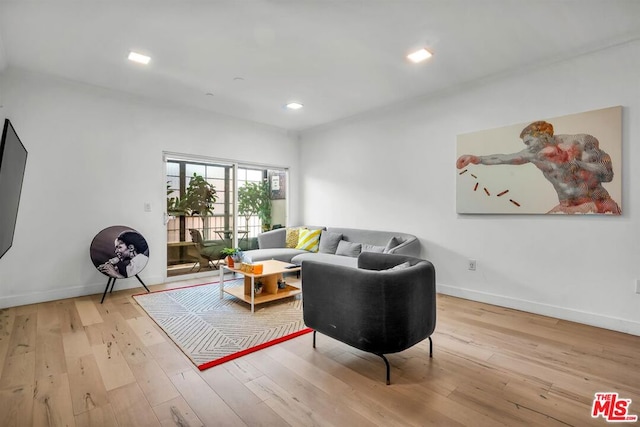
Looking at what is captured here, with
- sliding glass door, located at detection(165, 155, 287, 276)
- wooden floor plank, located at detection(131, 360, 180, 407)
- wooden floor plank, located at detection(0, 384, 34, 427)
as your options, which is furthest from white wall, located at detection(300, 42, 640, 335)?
wooden floor plank, located at detection(0, 384, 34, 427)

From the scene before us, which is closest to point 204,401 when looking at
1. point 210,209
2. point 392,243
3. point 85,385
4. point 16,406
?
point 85,385

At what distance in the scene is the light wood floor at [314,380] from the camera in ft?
5.59

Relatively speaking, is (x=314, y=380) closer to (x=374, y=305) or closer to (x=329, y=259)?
(x=374, y=305)

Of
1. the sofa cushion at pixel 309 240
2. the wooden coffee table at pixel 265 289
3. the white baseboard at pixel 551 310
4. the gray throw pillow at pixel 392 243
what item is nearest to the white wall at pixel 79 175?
the wooden coffee table at pixel 265 289

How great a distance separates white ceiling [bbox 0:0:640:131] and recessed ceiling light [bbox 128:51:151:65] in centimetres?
6

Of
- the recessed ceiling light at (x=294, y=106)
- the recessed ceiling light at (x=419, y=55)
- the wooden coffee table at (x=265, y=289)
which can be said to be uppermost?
the recessed ceiling light at (x=294, y=106)

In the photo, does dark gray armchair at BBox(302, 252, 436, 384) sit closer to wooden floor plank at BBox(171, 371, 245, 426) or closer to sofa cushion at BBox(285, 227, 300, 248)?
wooden floor plank at BBox(171, 371, 245, 426)

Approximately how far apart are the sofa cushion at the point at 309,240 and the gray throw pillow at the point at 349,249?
51 cm

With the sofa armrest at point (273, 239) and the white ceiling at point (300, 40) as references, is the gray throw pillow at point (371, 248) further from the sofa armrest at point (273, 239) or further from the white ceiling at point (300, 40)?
the white ceiling at point (300, 40)

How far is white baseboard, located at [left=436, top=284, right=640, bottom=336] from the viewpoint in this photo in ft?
9.27

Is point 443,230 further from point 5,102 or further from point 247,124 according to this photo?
point 5,102

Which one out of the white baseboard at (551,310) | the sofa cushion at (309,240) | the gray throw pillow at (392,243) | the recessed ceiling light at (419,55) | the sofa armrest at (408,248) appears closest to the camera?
the white baseboard at (551,310)

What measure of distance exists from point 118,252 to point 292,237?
2.58m

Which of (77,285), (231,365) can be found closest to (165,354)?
(231,365)
